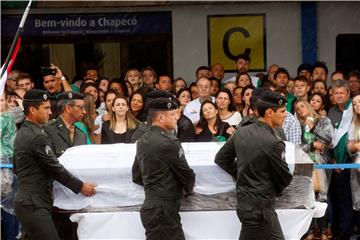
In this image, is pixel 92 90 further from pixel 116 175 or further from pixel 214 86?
pixel 116 175

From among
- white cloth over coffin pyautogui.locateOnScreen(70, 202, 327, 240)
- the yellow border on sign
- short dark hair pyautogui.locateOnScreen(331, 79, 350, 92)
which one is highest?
the yellow border on sign

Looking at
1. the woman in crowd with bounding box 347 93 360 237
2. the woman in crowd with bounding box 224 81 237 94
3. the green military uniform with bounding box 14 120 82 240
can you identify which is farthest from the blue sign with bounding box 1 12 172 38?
the green military uniform with bounding box 14 120 82 240

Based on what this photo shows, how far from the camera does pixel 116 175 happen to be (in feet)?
27.4

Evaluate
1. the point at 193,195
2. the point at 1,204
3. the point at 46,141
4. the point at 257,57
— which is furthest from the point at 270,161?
the point at 257,57

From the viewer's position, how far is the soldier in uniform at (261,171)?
785cm

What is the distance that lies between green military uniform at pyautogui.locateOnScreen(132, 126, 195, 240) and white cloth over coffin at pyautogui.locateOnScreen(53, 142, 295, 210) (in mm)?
275

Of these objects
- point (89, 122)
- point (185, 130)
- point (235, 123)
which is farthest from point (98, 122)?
point (235, 123)

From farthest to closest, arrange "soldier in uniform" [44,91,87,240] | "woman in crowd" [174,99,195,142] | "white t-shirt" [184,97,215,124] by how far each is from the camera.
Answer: "white t-shirt" [184,97,215,124] < "woman in crowd" [174,99,195,142] < "soldier in uniform" [44,91,87,240]

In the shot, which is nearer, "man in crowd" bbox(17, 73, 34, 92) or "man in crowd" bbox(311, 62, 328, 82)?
"man in crowd" bbox(17, 73, 34, 92)

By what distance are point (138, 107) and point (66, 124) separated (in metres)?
1.76

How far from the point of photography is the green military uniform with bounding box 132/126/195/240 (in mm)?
7945

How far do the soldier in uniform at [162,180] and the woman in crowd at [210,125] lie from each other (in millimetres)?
2312

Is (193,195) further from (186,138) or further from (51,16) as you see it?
(51,16)

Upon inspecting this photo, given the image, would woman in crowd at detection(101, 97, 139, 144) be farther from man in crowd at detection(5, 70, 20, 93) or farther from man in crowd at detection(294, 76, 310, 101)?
man in crowd at detection(5, 70, 20, 93)
